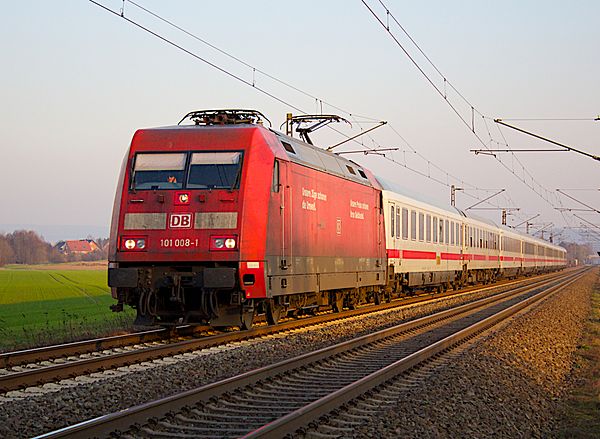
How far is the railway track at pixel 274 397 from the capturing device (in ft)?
23.8

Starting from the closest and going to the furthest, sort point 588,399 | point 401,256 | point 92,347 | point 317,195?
point 588,399
point 92,347
point 317,195
point 401,256

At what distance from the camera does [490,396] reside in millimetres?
9523

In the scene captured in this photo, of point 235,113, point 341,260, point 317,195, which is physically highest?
point 235,113

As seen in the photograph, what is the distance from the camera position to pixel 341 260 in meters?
18.9

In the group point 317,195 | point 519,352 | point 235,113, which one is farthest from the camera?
point 317,195

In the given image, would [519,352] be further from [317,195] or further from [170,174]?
[170,174]

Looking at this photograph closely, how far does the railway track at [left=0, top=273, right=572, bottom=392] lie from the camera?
9.95 metres

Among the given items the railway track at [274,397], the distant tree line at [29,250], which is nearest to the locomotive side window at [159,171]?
the railway track at [274,397]

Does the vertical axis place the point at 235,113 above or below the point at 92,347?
above

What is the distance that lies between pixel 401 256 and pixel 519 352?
11.7 m

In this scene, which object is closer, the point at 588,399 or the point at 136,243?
the point at 588,399

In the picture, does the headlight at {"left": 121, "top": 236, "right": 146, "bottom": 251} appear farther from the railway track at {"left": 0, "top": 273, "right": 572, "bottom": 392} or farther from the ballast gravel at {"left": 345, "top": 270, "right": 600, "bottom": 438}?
the ballast gravel at {"left": 345, "top": 270, "right": 600, "bottom": 438}

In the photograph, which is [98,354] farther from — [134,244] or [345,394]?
[345,394]

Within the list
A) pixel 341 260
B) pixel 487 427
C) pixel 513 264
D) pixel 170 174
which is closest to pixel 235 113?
pixel 170 174
